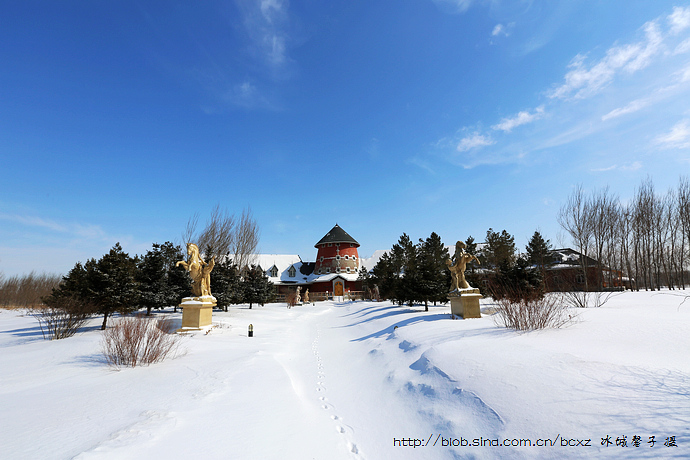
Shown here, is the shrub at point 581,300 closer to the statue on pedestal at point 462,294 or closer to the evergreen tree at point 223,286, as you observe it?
the statue on pedestal at point 462,294

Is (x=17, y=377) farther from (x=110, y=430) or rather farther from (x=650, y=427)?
(x=650, y=427)

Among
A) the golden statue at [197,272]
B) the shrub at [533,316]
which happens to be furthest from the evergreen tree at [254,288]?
the shrub at [533,316]

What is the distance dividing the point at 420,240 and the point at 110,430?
36.7m

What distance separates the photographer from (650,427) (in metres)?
2.99

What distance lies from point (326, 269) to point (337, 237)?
6.19m

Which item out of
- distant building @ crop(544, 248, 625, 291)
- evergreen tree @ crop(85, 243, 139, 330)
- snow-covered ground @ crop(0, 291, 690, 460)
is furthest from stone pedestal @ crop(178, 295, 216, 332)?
distant building @ crop(544, 248, 625, 291)

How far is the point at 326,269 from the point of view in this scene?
180ft

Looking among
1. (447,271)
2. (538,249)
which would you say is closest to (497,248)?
(538,249)

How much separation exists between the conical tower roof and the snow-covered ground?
48.0 m

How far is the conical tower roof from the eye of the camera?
55938 mm

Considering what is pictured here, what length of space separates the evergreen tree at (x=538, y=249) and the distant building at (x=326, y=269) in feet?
83.4

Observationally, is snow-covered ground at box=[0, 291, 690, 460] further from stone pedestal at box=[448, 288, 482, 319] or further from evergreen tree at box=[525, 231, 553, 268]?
evergreen tree at box=[525, 231, 553, 268]

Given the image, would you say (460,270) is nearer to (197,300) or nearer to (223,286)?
(197,300)

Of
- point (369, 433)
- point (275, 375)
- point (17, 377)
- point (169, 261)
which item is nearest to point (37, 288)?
point (169, 261)
